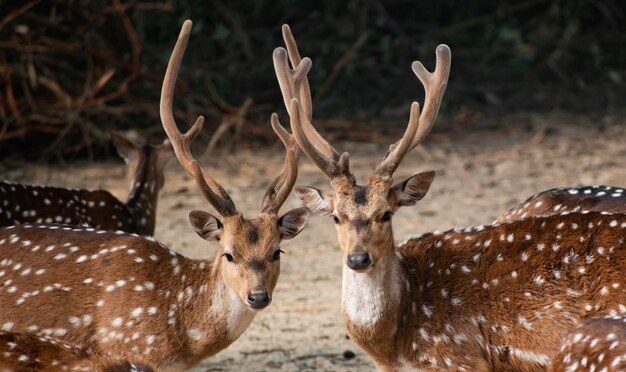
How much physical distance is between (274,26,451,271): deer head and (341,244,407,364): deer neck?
0.38ft

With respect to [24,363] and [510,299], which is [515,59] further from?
[24,363]

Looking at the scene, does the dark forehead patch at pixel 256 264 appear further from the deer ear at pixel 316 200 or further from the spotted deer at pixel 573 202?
the spotted deer at pixel 573 202

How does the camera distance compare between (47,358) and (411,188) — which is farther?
(411,188)

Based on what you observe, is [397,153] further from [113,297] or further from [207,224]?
[113,297]

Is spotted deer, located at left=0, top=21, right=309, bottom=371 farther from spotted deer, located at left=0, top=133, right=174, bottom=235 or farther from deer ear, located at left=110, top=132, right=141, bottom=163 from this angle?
deer ear, located at left=110, top=132, right=141, bottom=163

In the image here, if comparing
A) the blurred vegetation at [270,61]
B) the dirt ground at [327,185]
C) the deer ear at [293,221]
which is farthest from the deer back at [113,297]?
the blurred vegetation at [270,61]

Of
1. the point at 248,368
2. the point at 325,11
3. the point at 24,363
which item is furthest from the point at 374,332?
the point at 325,11

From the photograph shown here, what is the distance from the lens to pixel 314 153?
17.2 feet

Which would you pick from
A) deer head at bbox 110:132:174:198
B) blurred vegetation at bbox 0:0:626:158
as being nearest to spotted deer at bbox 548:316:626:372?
deer head at bbox 110:132:174:198

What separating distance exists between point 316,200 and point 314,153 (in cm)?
26

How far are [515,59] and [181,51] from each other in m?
7.23

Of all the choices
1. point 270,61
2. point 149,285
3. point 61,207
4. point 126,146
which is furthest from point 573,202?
point 270,61

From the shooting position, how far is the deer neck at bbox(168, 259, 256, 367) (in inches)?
205

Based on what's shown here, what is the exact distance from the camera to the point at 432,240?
5.44m
